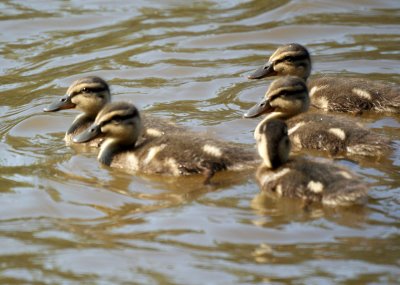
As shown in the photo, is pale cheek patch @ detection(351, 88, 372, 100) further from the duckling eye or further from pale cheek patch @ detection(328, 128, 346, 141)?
the duckling eye

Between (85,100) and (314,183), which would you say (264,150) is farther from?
(85,100)

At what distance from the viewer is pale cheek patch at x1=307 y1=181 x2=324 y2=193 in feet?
19.0

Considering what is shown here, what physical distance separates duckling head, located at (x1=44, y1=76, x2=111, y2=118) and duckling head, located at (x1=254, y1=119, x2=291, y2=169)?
1.66 meters

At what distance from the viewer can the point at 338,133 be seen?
685cm

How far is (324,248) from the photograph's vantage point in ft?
17.1

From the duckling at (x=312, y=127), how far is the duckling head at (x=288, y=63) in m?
0.88

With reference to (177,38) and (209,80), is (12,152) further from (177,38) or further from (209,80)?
(177,38)

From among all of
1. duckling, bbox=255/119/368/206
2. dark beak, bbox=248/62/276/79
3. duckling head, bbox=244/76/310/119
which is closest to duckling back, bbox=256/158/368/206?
duckling, bbox=255/119/368/206

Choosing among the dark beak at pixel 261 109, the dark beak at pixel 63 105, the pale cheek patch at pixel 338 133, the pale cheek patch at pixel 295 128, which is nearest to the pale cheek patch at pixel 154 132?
the dark beak at pixel 261 109

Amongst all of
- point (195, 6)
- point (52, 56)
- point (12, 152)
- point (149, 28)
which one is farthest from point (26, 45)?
point (12, 152)

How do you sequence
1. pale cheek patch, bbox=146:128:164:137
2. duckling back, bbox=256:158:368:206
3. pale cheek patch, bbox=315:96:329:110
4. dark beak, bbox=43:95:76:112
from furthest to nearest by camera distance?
1. pale cheek patch, bbox=315:96:329:110
2. dark beak, bbox=43:95:76:112
3. pale cheek patch, bbox=146:128:164:137
4. duckling back, bbox=256:158:368:206

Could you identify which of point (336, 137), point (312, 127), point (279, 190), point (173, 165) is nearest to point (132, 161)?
point (173, 165)

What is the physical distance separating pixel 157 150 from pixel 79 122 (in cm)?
108

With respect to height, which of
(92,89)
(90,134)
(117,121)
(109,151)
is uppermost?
(92,89)
